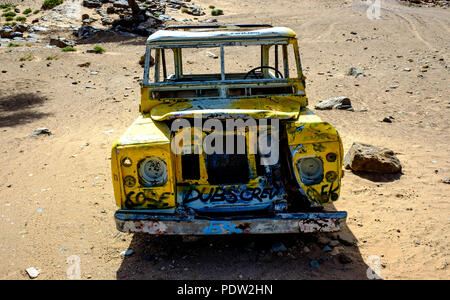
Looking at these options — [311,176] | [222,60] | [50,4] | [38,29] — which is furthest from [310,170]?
[50,4]

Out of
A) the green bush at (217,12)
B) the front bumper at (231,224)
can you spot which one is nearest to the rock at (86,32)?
the green bush at (217,12)

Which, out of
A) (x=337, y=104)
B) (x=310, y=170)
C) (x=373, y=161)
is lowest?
(x=337, y=104)

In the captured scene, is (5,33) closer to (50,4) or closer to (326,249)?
(50,4)

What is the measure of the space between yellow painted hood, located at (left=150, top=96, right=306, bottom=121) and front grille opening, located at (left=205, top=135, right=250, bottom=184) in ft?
1.58

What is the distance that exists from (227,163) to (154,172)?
83 centimetres

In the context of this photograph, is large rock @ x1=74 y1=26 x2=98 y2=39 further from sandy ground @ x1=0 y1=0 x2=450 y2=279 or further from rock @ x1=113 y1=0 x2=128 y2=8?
→ rock @ x1=113 y1=0 x2=128 y2=8

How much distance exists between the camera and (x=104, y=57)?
50.4ft

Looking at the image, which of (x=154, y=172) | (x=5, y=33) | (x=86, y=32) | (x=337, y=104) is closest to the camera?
(x=154, y=172)

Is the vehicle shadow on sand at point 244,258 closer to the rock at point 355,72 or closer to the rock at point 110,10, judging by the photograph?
the rock at point 355,72

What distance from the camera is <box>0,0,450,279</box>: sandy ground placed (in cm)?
376

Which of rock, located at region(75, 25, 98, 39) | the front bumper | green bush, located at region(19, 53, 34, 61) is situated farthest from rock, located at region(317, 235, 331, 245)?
rock, located at region(75, 25, 98, 39)

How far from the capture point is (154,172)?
358 cm

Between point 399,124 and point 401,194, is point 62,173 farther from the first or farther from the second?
point 399,124
